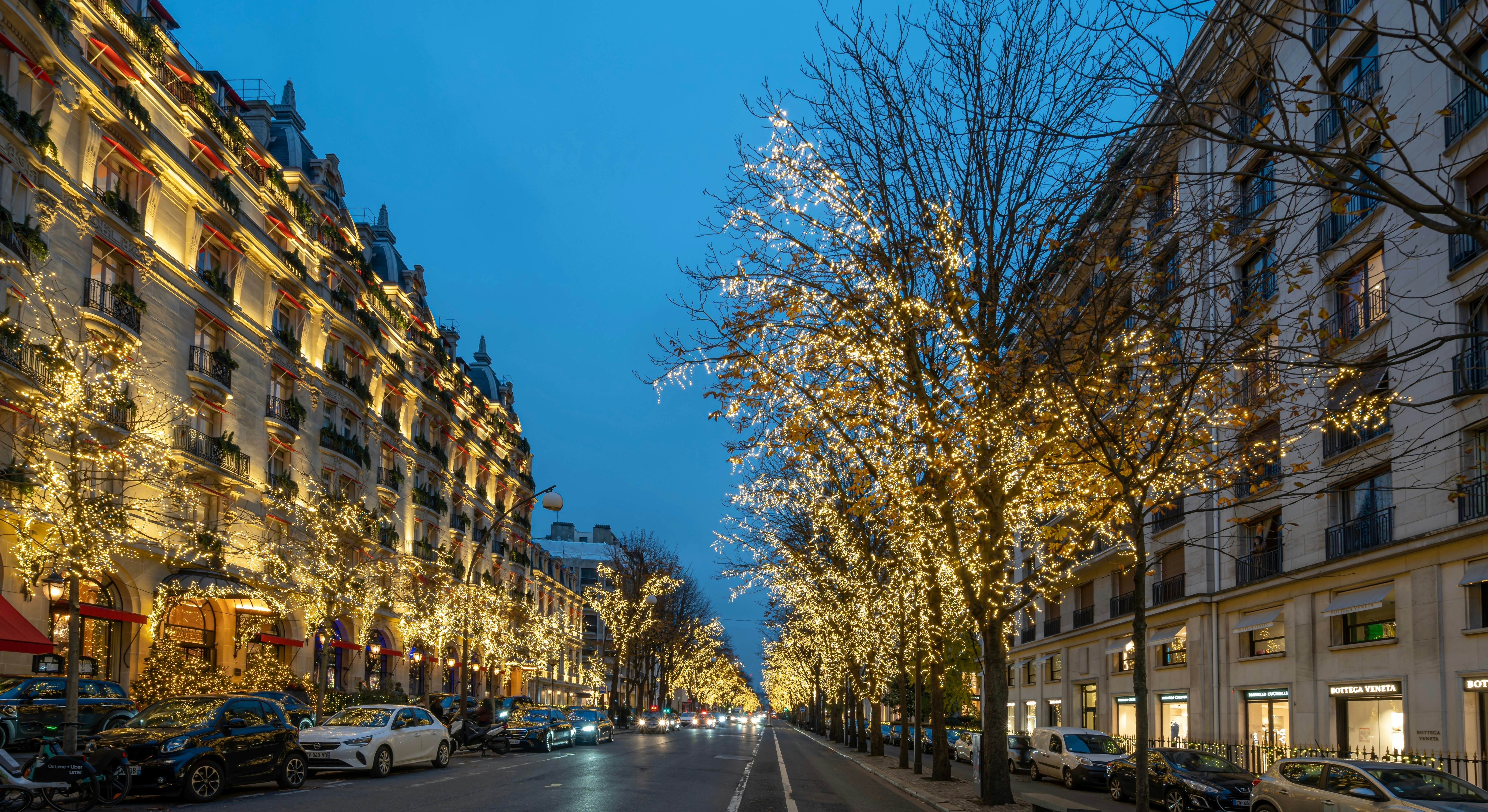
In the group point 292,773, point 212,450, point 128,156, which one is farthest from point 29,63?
point 292,773

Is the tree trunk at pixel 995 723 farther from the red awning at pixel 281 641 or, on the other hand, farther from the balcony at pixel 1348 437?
the red awning at pixel 281 641

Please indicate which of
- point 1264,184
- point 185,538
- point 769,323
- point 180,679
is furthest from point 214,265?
point 1264,184

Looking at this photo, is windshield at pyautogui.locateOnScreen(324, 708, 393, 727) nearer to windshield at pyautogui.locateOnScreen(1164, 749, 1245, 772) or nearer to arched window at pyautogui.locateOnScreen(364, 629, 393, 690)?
windshield at pyautogui.locateOnScreen(1164, 749, 1245, 772)

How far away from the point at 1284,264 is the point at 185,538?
32.0 metres

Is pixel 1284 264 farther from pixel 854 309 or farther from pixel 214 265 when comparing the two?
pixel 214 265

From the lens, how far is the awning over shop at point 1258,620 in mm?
29859

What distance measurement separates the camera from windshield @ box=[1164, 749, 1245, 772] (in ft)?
72.8

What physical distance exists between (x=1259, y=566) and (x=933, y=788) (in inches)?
547

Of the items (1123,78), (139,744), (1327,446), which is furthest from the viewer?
(1327,446)

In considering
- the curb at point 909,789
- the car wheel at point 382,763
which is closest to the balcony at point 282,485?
the car wheel at point 382,763

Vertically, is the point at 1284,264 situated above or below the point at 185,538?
above

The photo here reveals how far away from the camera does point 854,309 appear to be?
1809 cm

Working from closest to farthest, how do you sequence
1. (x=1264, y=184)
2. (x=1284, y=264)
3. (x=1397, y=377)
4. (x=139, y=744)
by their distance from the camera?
(x=1284, y=264), (x=139, y=744), (x=1397, y=377), (x=1264, y=184)

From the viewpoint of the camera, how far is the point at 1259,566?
31.4 metres
